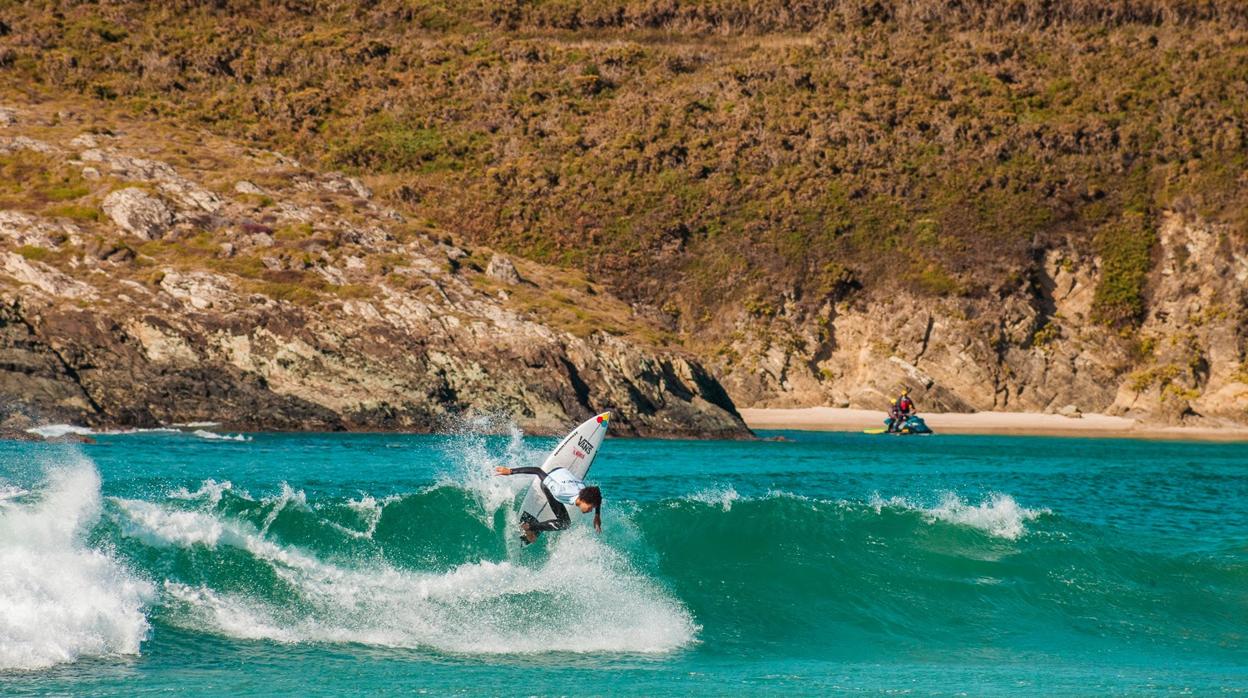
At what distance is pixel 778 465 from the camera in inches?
1208

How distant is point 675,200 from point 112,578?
5544 centimetres

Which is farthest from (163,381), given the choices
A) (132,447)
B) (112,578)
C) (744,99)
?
(744,99)

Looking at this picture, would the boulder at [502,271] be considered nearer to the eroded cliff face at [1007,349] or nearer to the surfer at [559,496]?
the eroded cliff face at [1007,349]

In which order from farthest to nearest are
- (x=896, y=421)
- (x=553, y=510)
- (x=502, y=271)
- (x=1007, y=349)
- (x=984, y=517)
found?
(x=1007, y=349) → (x=502, y=271) → (x=896, y=421) → (x=984, y=517) → (x=553, y=510)

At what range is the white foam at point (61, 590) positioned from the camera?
11.4 metres

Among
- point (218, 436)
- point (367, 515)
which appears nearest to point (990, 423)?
point (218, 436)

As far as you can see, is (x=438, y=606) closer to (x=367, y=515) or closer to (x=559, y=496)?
(x=559, y=496)

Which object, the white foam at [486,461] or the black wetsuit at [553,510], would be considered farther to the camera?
the white foam at [486,461]

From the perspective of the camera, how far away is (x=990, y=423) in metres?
54.3

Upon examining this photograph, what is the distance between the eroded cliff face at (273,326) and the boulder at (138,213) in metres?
0.08

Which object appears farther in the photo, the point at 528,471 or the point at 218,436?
the point at 218,436

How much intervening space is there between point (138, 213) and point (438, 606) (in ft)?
118

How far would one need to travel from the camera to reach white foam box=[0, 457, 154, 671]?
11375 millimetres

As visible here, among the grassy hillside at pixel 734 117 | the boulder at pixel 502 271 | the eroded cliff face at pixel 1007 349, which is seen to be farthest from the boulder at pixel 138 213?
the eroded cliff face at pixel 1007 349
